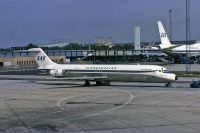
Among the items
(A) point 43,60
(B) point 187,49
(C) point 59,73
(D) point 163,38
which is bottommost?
(C) point 59,73

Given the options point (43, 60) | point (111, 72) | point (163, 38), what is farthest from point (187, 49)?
point (111, 72)

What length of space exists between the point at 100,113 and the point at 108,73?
1216 inches

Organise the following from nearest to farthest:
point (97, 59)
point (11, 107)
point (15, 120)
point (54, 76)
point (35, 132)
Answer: point (35, 132)
point (15, 120)
point (11, 107)
point (54, 76)
point (97, 59)

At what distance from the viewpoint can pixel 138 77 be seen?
61938 mm

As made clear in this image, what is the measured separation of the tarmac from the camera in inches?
1027

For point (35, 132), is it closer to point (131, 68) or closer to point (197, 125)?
point (197, 125)

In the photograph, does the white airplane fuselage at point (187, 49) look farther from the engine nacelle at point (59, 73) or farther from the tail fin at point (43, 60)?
the engine nacelle at point (59, 73)

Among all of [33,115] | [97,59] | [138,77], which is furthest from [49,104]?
[97,59]

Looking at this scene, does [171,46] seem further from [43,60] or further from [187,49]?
[43,60]

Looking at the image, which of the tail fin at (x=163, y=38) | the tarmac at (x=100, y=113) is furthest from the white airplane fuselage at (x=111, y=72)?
the tail fin at (x=163, y=38)

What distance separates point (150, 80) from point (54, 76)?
15.5 meters

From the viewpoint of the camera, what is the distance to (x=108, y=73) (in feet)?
210

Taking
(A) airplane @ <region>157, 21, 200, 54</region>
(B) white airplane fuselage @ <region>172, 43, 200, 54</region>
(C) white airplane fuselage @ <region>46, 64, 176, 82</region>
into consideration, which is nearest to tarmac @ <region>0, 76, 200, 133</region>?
(C) white airplane fuselage @ <region>46, 64, 176, 82</region>

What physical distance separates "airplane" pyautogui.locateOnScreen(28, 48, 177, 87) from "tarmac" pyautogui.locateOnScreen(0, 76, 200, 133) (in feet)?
45.8
